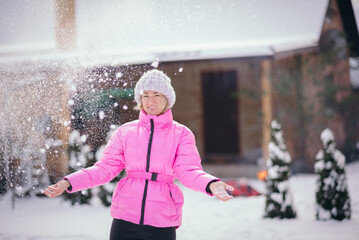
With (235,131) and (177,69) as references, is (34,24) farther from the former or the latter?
(235,131)

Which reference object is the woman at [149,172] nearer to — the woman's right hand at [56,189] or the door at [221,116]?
the woman's right hand at [56,189]

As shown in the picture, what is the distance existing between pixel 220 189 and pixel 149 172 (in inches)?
16.5

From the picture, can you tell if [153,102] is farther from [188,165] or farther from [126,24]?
[126,24]

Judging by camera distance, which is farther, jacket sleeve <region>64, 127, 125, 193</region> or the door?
the door

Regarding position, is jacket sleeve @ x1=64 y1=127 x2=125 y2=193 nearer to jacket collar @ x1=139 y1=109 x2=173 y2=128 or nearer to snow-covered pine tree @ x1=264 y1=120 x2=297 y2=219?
jacket collar @ x1=139 y1=109 x2=173 y2=128

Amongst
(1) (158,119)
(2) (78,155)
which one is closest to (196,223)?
(2) (78,155)

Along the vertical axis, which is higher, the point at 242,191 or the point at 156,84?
the point at 156,84

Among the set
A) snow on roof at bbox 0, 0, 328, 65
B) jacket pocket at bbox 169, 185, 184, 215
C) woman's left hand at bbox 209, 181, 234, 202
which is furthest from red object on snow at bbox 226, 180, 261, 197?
woman's left hand at bbox 209, 181, 234, 202

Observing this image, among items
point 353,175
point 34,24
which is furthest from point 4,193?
point 353,175

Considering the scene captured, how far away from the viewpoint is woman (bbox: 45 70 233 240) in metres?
1.95

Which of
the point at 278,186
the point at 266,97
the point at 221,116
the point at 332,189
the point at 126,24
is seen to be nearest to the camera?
the point at 126,24

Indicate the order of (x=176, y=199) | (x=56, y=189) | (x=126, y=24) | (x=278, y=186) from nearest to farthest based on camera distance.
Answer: (x=56, y=189) < (x=176, y=199) < (x=126, y=24) < (x=278, y=186)

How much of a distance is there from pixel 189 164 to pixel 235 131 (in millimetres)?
7654

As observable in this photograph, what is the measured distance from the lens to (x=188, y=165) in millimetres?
1992
